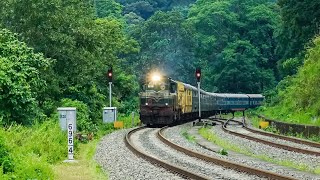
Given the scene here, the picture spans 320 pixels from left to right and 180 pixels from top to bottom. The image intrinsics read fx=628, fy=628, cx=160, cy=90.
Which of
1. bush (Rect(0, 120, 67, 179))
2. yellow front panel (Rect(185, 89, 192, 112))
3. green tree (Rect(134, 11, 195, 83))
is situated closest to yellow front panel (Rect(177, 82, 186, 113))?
yellow front panel (Rect(185, 89, 192, 112))

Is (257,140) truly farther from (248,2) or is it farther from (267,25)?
(248,2)

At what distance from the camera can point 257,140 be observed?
26.1 metres

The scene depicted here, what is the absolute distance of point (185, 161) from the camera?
18.8 metres

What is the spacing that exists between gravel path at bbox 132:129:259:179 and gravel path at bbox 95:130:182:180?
2.69 ft

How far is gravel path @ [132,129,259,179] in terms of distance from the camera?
15398 mm

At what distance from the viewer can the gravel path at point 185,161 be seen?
50.5ft

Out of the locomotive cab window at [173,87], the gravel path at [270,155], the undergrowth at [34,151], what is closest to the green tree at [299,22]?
the locomotive cab window at [173,87]

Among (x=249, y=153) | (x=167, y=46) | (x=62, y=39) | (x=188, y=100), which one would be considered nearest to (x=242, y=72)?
(x=167, y=46)

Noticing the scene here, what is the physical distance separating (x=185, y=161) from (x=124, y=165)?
1.98 metres

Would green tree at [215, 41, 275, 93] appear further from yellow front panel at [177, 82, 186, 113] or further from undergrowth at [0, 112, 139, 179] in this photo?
undergrowth at [0, 112, 139, 179]

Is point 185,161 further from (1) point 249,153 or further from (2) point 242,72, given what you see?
(2) point 242,72

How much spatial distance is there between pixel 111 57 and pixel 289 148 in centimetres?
2587

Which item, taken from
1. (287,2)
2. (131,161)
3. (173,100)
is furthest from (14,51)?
(287,2)

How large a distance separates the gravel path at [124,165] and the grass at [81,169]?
0.24 m
